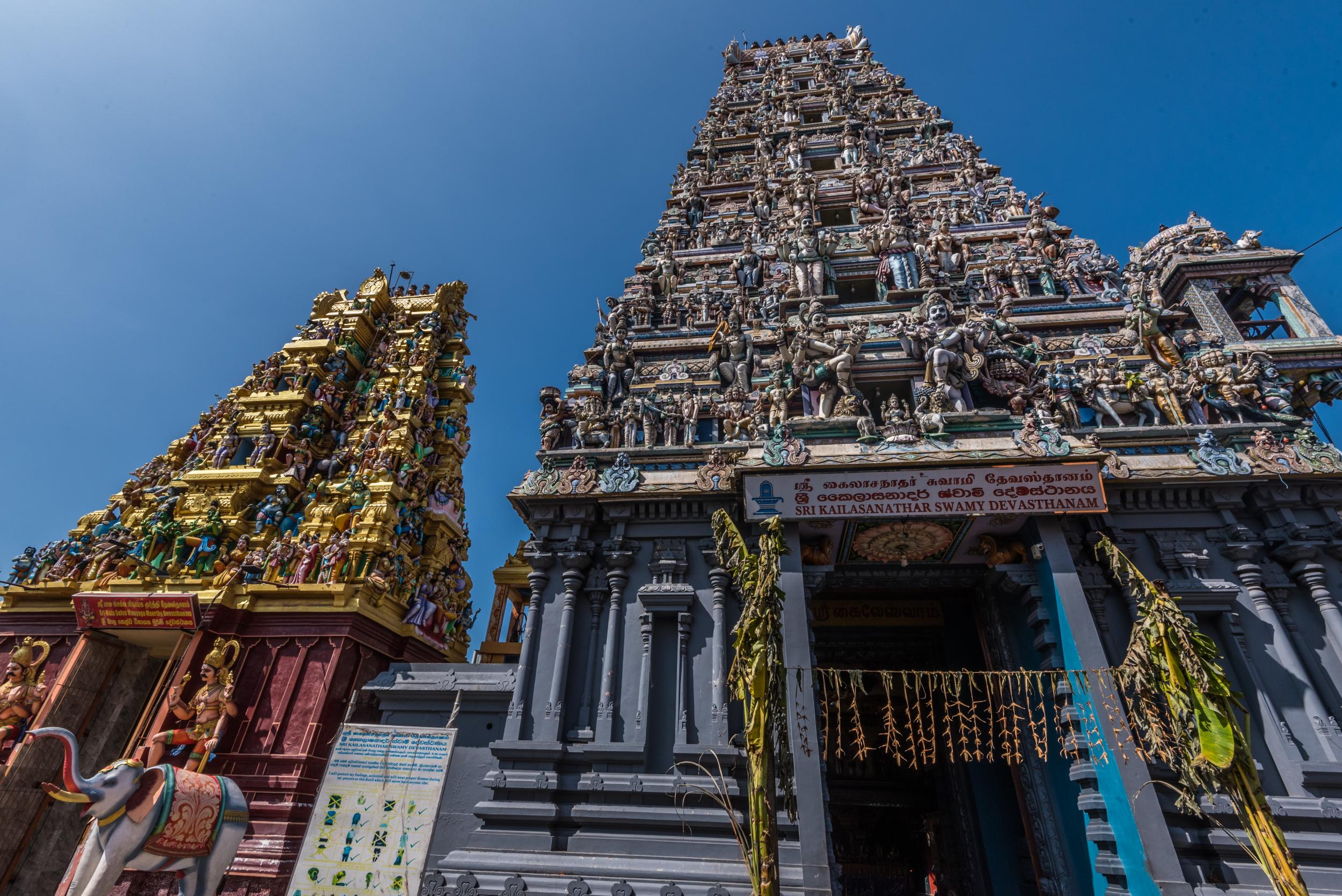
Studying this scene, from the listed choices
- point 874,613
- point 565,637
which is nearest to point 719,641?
point 565,637

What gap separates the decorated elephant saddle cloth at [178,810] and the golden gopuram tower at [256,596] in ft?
8.13

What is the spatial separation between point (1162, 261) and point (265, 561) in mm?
22010

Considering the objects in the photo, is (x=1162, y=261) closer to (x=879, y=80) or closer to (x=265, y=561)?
(x=879, y=80)

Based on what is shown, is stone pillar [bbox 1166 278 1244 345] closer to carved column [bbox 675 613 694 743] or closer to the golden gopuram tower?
carved column [bbox 675 613 694 743]

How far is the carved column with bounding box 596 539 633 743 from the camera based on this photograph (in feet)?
28.7

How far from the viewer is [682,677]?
8922mm

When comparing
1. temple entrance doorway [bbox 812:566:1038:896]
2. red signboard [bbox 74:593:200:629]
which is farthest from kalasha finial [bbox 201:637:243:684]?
temple entrance doorway [bbox 812:566:1038:896]

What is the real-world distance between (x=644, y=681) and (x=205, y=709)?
8.22 m

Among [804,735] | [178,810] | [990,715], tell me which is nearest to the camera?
[804,735]

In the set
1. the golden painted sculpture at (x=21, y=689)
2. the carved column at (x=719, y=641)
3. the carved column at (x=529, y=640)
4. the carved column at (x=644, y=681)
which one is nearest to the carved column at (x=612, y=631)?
the carved column at (x=644, y=681)

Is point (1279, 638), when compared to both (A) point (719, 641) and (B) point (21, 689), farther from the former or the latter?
(B) point (21, 689)

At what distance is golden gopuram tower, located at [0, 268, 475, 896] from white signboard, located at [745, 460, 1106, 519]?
8283 millimetres

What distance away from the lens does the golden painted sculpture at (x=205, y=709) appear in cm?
1069

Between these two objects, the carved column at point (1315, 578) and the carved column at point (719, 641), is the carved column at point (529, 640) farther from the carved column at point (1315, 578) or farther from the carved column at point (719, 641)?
the carved column at point (1315, 578)
